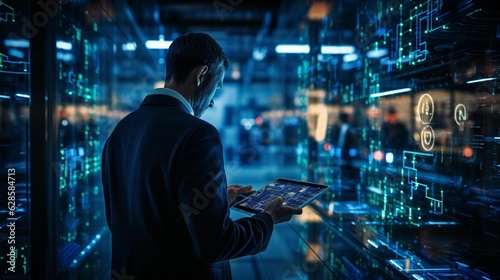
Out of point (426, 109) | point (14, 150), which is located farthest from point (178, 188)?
point (426, 109)

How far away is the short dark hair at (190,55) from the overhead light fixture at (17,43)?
1.52 m

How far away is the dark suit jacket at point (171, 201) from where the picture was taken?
3.47ft

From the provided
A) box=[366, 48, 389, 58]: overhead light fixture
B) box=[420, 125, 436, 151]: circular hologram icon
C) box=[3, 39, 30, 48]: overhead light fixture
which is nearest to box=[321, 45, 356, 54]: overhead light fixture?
box=[366, 48, 389, 58]: overhead light fixture

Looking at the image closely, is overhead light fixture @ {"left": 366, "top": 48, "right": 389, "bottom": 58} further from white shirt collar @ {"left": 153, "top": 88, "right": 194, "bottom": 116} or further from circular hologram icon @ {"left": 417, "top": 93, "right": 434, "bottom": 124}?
white shirt collar @ {"left": 153, "top": 88, "right": 194, "bottom": 116}

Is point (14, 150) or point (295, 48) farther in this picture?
point (295, 48)

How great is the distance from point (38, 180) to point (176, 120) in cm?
168

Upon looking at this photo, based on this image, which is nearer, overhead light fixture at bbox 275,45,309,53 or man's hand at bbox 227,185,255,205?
man's hand at bbox 227,185,255,205

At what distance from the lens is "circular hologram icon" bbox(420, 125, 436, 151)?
8.04ft

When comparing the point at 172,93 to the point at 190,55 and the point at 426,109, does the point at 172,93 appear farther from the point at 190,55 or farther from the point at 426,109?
the point at 426,109

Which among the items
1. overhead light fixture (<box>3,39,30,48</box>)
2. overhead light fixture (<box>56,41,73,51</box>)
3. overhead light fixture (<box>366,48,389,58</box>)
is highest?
overhead light fixture (<box>366,48,389,58</box>)

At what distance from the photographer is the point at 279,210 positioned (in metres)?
1.31

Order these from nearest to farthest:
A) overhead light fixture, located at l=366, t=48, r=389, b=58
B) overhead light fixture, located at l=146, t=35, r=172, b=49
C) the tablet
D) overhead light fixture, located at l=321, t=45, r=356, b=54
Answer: the tablet → overhead light fixture, located at l=366, t=48, r=389, b=58 → overhead light fixture, located at l=321, t=45, r=356, b=54 → overhead light fixture, located at l=146, t=35, r=172, b=49

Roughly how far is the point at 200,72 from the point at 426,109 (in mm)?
1934

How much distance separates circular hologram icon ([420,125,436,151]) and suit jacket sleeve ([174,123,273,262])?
1881 mm
